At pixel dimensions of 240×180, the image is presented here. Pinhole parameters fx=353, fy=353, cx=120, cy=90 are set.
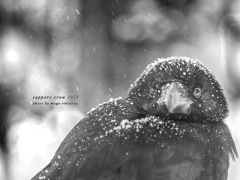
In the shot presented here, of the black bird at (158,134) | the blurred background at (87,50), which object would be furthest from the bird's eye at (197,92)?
the blurred background at (87,50)

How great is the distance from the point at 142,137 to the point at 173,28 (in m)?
2.95

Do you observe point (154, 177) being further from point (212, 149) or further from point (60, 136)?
point (60, 136)

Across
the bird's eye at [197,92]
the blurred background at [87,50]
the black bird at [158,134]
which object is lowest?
the black bird at [158,134]

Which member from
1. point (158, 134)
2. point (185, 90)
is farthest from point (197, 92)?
point (158, 134)

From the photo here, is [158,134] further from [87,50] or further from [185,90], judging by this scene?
[87,50]

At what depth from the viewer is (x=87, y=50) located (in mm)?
4668

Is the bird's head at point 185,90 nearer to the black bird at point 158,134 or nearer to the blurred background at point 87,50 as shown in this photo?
the black bird at point 158,134

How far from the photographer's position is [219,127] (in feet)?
6.23

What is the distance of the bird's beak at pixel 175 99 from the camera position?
1.76m

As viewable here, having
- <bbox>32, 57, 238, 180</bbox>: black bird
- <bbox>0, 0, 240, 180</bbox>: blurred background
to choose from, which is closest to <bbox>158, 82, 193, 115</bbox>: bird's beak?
<bbox>32, 57, 238, 180</bbox>: black bird

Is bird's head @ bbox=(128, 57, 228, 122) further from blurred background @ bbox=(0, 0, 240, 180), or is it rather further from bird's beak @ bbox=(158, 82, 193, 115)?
blurred background @ bbox=(0, 0, 240, 180)

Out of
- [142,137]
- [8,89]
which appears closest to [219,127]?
[142,137]

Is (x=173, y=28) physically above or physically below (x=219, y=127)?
above

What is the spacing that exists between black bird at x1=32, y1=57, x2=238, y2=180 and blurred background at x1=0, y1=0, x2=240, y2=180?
242 cm
